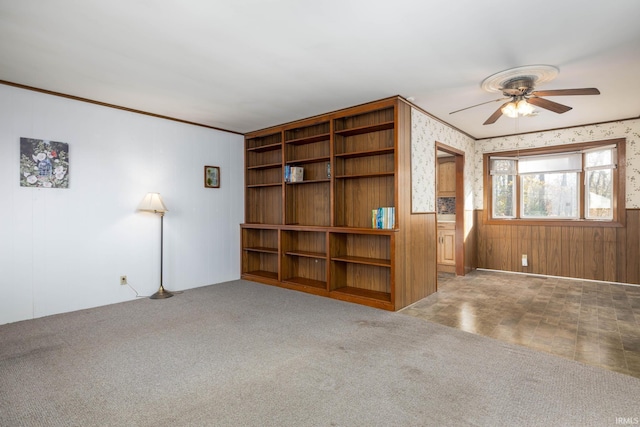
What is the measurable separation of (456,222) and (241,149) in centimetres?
400

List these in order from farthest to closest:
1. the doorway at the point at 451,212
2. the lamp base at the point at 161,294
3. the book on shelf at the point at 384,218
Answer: the doorway at the point at 451,212
the lamp base at the point at 161,294
the book on shelf at the point at 384,218

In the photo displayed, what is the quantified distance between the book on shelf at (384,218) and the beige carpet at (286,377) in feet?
3.57

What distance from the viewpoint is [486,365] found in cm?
247

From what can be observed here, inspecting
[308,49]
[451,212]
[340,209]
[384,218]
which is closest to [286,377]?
[384,218]

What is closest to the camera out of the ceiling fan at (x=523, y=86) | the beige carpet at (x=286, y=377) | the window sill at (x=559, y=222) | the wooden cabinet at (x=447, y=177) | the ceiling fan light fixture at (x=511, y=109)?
the beige carpet at (x=286, y=377)

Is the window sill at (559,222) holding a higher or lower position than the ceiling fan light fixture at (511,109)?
lower

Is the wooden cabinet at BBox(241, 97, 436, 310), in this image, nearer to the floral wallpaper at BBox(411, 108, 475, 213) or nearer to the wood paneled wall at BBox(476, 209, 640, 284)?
the floral wallpaper at BBox(411, 108, 475, 213)

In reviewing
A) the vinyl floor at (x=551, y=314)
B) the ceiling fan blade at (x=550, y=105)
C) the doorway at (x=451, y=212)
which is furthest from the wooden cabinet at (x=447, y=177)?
the ceiling fan blade at (x=550, y=105)

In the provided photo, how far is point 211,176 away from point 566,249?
→ 5904 mm

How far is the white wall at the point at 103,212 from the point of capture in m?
3.50

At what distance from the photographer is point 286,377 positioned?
7.54ft

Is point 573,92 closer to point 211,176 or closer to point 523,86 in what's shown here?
point 523,86

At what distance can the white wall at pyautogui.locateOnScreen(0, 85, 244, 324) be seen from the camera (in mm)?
3500

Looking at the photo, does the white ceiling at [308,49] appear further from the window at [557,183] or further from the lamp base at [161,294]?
the lamp base at [161,294]
